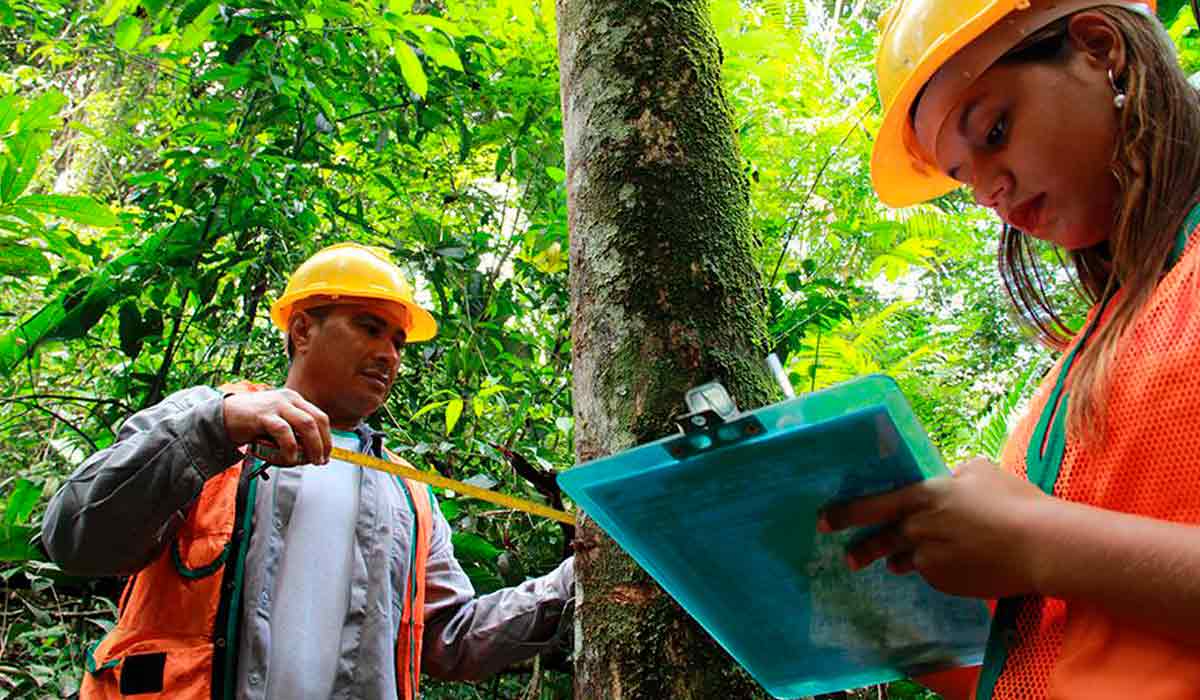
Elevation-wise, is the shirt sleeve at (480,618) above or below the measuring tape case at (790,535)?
below

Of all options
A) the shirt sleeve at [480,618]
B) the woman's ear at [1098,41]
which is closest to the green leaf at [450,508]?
the shirt sleeve at [480,618]

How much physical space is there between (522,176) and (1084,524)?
3884mm

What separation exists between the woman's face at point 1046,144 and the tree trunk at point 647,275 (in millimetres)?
451

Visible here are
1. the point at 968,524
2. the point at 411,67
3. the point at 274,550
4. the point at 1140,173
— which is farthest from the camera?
the point at 411,67

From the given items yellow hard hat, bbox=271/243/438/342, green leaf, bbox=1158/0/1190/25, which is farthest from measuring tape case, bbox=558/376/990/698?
yellow hard hat, bbox=271/243/438/342

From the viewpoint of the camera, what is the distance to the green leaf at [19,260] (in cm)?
298

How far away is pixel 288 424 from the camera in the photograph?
1.74 metres

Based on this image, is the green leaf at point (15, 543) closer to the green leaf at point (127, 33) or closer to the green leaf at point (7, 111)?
the green leaf at point (7, 111)

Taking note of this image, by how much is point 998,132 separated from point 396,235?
4.07 meters

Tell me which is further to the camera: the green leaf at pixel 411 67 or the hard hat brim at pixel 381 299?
the green leaf at pixel 411 67

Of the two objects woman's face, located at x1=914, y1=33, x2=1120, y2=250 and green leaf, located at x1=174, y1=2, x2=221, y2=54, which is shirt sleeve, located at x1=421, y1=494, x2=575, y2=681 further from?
green leaf, located at x1=174, y1=2, x2=221, y2=54

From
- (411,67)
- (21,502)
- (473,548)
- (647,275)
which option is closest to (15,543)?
(21,502)

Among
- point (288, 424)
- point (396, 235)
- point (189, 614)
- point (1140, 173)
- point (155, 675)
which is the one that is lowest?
point (155, 675)

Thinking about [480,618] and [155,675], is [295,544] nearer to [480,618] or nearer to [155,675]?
[155,675]
